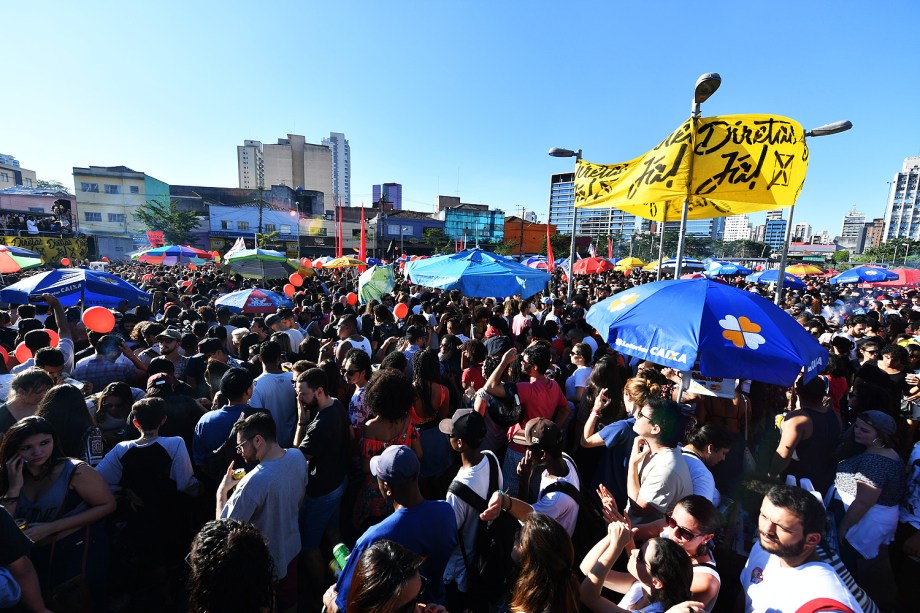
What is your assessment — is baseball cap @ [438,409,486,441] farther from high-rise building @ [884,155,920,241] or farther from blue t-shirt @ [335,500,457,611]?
high-rise building @ [884,155,920,241]

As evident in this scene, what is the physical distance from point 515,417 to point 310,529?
182 cm

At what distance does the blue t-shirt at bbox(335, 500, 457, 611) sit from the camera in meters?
2.01

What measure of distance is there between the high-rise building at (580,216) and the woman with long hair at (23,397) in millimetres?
125398

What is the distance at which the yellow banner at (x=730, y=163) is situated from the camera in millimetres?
4273

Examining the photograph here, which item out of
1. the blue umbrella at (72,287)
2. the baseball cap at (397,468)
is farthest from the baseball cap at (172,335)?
the baseball cap at (397,468)

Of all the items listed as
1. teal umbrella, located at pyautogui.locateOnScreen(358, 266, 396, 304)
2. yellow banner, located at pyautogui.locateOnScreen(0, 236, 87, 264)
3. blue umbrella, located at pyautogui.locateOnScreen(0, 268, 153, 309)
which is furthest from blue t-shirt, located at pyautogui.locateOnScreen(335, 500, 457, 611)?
yellow banner, located at pyautogui.locateOnScreen(0, 236, 87, 264)

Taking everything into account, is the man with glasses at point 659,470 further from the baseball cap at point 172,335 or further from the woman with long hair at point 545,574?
the baseball cap at point 172,335

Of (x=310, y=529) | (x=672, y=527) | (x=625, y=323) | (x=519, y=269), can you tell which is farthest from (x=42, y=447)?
(x=519, y=269)

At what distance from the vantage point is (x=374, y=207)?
65.7 metres

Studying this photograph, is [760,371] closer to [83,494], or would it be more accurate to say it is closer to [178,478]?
[178,478]

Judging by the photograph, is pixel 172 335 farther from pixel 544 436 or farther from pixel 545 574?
pixel 545 574

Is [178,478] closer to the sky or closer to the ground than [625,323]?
closer to the ground

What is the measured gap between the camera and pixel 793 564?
73.0 inches

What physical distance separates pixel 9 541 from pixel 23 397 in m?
1.91
